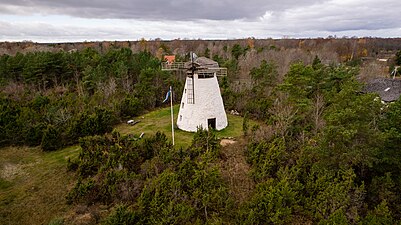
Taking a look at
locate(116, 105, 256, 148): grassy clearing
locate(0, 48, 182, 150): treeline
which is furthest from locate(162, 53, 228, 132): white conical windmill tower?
locate(0, 48, 182, 150): treeline

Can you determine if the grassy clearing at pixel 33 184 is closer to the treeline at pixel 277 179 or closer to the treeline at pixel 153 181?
the treeline at pixel 153 181

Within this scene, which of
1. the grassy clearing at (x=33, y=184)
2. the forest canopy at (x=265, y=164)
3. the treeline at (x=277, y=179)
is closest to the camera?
the treeline at (x=277, y=179)

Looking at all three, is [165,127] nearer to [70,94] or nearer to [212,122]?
[212,122]

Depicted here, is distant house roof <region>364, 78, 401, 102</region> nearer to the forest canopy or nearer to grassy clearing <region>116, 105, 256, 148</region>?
the forest canopy

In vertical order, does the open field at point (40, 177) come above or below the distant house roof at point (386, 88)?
below

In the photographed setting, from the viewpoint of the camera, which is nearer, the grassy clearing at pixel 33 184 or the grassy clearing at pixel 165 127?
the grassy clearing at pixel 33 184

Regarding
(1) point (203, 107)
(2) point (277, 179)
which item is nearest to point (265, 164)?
(2) point (277, 179)

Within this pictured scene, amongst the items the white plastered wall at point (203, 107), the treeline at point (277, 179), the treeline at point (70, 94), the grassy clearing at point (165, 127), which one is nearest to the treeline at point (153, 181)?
the treeline at point (277, 179)
